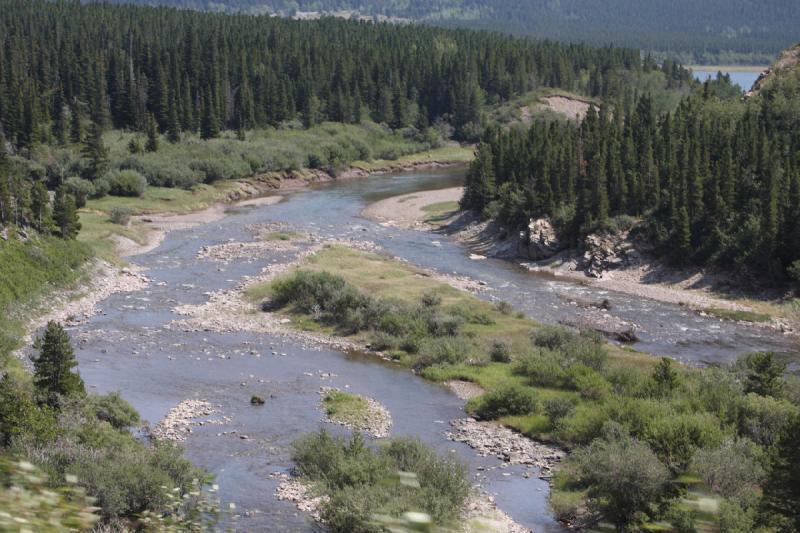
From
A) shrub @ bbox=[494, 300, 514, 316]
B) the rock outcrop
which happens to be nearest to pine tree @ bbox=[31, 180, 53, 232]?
shrub @ bbox=[494, 300, 514, 316]

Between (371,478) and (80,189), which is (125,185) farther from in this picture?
(371,478)

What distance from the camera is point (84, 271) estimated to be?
7238cm

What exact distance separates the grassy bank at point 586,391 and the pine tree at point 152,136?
61039mm

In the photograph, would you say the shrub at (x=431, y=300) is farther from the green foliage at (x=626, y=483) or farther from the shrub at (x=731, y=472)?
the shrub at (x=731, y=472)

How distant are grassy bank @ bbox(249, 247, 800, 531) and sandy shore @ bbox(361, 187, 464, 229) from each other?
30.2 m

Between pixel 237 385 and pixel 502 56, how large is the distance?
154 metres

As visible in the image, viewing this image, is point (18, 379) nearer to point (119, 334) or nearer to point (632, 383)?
point (119, 334)

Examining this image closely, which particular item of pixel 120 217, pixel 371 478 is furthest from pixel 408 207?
pixel 371 478

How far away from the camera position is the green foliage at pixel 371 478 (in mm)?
32469

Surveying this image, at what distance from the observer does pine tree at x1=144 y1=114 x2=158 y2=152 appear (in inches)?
5138

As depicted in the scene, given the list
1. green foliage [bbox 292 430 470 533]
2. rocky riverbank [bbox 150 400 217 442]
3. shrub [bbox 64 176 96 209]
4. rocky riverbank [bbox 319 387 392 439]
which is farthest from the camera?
shrub [bbox 64 176 96 209]

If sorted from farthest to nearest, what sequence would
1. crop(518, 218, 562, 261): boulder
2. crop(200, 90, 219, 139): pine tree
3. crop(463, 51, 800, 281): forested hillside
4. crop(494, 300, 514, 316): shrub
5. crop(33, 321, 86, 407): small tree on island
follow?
crop(200, 90, 219, 139): pine tree < crop(518, 218, 562, 261): boulder < crop(463, 51, 800, 281): forested hillside < crop(494, 300, 514, 316): shrub < crop(33, 321, 86, 407): small tree on island

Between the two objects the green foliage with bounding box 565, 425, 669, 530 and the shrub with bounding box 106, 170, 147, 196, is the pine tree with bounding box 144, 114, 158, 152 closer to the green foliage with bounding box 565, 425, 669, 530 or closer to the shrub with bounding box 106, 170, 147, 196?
the shrub with bounding box 106, 170, 147, 196

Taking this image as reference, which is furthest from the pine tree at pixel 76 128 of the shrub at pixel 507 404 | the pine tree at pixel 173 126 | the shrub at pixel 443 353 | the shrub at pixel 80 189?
the shrub at pixel 507 404
